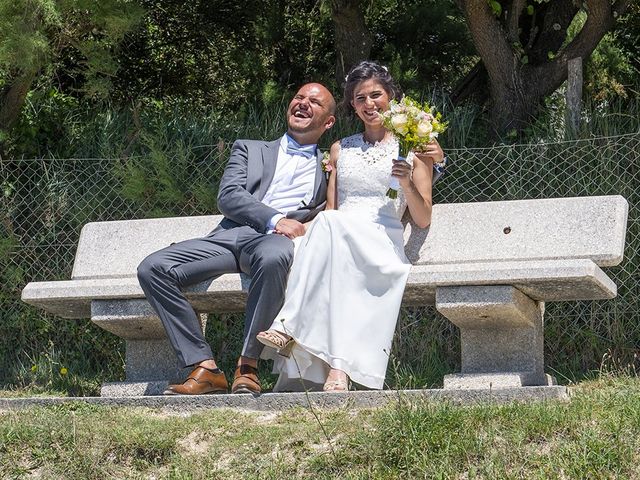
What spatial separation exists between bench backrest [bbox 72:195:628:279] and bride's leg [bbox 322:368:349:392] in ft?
3.17

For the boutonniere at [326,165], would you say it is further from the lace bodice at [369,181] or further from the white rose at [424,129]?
the white rose at [424,129]

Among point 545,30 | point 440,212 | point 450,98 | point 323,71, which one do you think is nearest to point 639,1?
point 545,30

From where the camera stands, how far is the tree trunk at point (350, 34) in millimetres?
8438

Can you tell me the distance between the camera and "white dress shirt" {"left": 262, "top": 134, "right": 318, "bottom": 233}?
596cm

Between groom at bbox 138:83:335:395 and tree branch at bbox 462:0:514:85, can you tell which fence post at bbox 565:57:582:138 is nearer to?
tree branch at bbox 462:0:514:85

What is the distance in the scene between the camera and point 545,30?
857 centimetres

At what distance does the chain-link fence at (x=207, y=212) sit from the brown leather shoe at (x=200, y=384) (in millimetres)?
1460

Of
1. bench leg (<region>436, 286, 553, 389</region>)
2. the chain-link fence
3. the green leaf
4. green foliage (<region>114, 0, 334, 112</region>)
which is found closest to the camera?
bench leg (<region>436, 286, 553, 389</region>)

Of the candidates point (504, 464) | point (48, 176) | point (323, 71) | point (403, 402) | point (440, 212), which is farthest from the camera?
point (323, 71)

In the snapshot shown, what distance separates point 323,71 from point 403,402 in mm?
6257

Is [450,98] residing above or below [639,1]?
below

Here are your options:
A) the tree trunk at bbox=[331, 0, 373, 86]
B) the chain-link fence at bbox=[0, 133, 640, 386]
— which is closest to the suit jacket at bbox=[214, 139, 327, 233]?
the chain-link fence at bbox=[0, 133, 640, 386]

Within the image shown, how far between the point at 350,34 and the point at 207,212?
6.59ft

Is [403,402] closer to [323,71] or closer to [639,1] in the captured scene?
[639,1]
